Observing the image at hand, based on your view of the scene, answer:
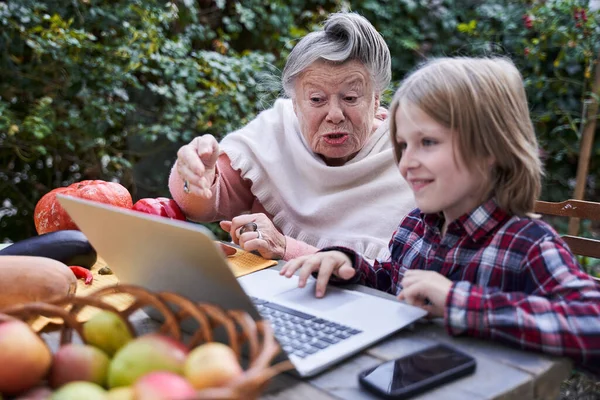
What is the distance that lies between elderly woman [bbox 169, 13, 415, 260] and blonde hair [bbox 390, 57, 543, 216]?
62cm

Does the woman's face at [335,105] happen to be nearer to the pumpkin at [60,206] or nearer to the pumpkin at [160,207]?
the pumpkin at [160,207]

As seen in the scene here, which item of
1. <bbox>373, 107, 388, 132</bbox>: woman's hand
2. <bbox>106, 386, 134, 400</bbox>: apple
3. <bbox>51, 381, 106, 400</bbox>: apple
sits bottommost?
<bbox>51, 381, 106, 400</bbox>: apple

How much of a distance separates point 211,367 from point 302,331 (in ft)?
1.25

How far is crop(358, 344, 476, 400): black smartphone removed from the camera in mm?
806

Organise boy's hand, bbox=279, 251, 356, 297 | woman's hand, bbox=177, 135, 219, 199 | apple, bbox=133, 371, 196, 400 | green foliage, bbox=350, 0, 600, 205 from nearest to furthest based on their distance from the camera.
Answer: apple, bbox=133, 371, 196, 400 < boy's hand, bbox=279, 251, 356, 297 < woman's hand, bbox=177, 135, 219, 199 < green foliage, bbox=350, 0, 600, 205

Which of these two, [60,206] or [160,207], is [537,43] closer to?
[160,207]

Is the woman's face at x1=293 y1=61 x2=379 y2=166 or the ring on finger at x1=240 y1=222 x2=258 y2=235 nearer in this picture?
the ring on finger at x1=240 y1=222 x2=258 y2=235

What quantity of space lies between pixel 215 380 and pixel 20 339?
0.84ft

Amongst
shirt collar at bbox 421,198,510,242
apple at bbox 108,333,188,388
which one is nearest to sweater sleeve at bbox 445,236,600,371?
shirt collar at bbox 421,198,510,242

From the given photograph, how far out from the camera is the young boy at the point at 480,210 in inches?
38.2

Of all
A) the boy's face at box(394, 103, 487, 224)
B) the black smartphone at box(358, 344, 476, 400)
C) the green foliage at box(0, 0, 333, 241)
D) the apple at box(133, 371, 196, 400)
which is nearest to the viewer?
the apple at box(133, 371, 196, 400)

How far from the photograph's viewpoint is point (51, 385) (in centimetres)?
74

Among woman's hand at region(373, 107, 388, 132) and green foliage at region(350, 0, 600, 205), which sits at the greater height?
green foliage at region(350, 0, 600, 205)

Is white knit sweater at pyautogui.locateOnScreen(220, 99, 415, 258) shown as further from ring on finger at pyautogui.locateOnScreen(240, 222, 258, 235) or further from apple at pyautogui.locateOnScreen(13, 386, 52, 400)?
apple at pyautogui.locateOnScreen(13, 386, 52, 400)
